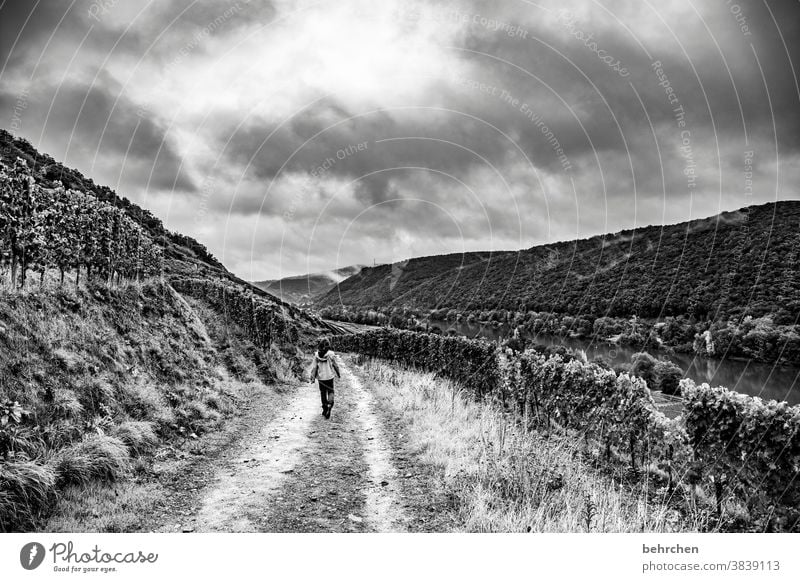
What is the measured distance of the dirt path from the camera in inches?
205

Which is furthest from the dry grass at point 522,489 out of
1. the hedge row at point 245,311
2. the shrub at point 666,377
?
the hedge row at point 245,311

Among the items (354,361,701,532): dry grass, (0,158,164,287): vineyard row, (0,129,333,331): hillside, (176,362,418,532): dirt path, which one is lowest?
(176,362,418,532): dirt path

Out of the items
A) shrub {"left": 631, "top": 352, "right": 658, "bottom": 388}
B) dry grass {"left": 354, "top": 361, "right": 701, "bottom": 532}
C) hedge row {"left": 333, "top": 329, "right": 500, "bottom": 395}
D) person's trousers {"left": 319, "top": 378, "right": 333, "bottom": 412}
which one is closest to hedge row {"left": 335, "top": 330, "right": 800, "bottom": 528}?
hedge row {"left": 333, "top": 329, "right": 500, "bottom": 395}

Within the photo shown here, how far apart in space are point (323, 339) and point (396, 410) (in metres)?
3.69

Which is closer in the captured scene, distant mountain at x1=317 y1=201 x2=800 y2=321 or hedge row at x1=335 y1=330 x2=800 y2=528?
hedge row at x1=335 y1=330 x2=800 y2=528

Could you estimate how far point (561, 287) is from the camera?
50844 mm

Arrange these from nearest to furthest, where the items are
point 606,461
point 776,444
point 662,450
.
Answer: point 776,444
point 662,450
point 606,461

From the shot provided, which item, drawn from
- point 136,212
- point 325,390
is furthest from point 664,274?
point 136,212

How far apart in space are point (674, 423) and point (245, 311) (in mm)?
23818

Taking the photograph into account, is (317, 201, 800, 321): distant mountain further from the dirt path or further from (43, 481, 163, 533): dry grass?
(43, 481, 163, 533): dry grass
